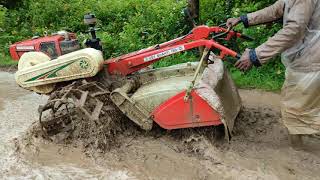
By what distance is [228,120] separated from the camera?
16.8 feet

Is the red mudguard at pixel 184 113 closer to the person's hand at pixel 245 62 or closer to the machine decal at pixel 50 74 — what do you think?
the person's hand at pixel 245 62

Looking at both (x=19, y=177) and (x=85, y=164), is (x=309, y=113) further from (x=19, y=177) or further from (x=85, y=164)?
(x=19, y=177)

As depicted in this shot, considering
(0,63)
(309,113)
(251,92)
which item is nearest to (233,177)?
(309,113)

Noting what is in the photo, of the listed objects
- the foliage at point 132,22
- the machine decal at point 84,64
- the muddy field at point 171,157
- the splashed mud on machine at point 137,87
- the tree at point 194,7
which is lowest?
the foliage at point 132,22

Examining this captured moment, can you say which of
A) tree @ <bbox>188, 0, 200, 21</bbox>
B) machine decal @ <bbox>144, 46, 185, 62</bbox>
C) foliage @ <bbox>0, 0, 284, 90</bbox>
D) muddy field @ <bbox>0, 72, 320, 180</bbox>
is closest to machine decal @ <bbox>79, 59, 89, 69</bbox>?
machine decal @ <bbox>144, 46, 185, 62</bbox>

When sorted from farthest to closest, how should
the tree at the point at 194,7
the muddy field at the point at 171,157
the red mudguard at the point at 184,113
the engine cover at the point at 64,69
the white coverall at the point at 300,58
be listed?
the tree at the point at 194,7 → the engine cover at the point at 64,69 → the red mudguard at the point at 184,113 → the muddy field at the point at 171,157 → the white coverall at the point at 300,58

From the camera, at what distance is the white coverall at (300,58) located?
184 inches

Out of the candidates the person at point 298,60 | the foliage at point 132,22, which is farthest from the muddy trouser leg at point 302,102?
the foliage at point 132,22

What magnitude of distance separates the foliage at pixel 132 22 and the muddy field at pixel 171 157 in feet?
8.10

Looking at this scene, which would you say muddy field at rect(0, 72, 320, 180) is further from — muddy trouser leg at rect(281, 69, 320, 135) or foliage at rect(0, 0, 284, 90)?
foliage at rect(0, 0, 284, 90)

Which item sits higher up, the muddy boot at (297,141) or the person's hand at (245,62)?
the person's hand at (245,62)

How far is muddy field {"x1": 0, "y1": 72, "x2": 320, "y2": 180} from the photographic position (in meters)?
4.80

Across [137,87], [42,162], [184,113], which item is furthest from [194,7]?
[42,162]

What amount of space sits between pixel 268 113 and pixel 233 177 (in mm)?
1924
